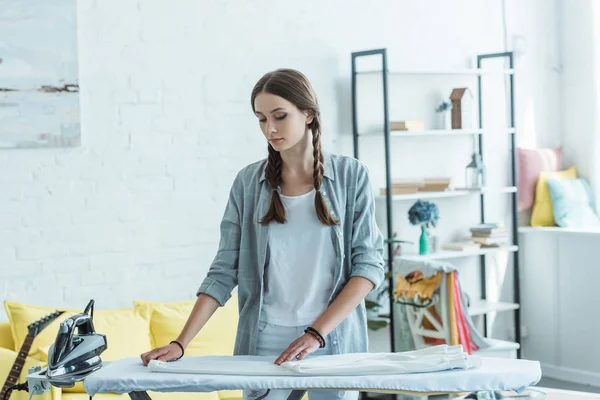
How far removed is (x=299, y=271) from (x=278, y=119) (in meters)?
0.38

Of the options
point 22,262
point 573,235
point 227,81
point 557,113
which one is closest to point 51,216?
point 22,262

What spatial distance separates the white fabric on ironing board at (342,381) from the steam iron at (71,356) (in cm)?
14

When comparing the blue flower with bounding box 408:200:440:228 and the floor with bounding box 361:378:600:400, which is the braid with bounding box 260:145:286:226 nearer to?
the floor with bounding box 361:378:600:400

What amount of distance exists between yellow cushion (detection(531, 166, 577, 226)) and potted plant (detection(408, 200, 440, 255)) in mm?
902

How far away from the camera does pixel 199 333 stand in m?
3.73

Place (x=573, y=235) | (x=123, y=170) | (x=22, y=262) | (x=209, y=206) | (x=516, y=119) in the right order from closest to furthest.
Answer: (x=22, y=262) → (x=123, y=170) → (x=209, y=206) → (x=573, y=235) → (x=516, y=119)

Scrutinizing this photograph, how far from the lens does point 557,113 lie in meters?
5.69

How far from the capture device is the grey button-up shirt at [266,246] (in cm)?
230

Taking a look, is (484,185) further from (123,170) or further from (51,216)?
(51,216)

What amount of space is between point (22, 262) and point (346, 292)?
1.87 metres

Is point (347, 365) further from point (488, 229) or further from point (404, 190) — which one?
point (488, 229)

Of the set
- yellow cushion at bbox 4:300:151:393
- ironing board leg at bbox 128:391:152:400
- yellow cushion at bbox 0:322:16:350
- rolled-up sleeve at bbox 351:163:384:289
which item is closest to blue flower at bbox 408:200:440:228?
yellow cushion at bbox 4:300:151:393

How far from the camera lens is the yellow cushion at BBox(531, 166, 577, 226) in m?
5.45

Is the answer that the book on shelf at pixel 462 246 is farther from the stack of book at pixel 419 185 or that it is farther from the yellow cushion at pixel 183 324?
the yellow cushion at pixel 183 324
